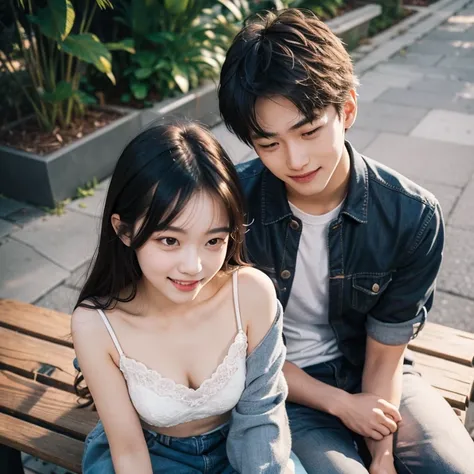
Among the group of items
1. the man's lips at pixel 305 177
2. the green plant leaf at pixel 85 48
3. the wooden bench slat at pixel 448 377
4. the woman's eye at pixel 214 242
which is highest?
the man's lips at pixel 305 177

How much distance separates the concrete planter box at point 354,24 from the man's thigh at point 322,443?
19.1ft

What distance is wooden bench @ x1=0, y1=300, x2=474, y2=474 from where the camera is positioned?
1.85 meters

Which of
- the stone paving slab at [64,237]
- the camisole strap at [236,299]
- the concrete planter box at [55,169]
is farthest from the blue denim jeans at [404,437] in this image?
the concrete planter box at [55,169]

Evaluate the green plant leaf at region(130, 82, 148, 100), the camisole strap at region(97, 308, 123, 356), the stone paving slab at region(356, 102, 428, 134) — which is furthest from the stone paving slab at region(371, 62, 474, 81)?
the camisole strap at region(97, 308, 123, 356)

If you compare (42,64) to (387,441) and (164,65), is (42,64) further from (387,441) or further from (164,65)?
(387,441)

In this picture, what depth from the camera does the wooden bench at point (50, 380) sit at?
73.0 inches

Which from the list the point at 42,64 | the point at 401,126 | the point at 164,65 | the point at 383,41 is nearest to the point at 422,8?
the point at 383,41

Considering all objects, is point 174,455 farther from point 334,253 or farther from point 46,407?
point 334,253

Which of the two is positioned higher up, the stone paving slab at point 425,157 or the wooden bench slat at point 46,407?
the wooden bench slat at point 46,407

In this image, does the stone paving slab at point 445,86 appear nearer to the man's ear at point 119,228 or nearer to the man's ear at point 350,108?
the man's ear at point 350,108

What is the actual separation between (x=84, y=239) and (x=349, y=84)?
2297 mm

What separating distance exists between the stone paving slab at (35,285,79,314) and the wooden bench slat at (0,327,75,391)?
2.72ft

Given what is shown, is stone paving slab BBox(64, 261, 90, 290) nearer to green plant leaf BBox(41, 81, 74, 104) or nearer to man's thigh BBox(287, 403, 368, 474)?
green plant leaf BBox(41, 81, 74, 104)

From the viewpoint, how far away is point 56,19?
11.7 ft
